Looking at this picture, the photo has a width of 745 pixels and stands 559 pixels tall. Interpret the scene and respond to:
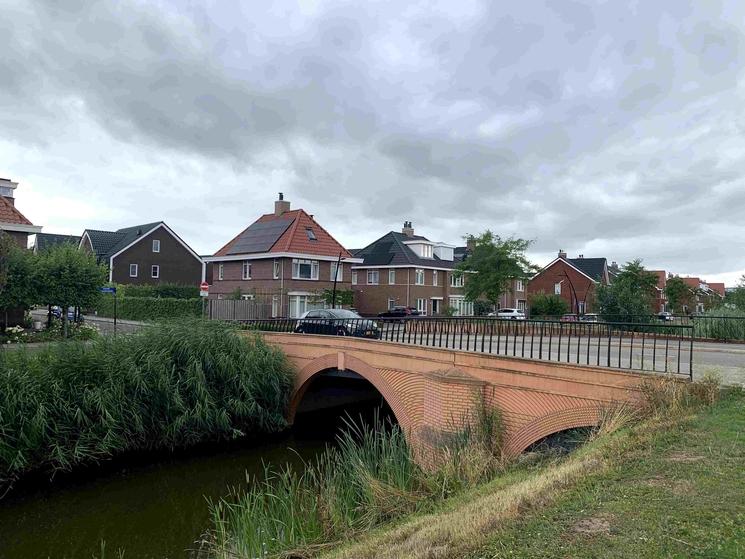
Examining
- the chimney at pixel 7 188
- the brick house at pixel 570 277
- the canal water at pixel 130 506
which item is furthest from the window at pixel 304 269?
the brick house at pixel 570 277

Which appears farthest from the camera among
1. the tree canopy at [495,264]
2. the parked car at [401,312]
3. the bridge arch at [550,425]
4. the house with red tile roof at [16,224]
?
the parked car at [401,312]

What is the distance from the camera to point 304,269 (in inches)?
1391

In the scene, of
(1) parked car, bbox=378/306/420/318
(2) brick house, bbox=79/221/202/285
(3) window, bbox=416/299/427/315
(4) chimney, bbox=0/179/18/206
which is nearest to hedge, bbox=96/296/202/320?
(2) brick house, bbox=79/221/202/285

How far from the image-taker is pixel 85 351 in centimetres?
1311

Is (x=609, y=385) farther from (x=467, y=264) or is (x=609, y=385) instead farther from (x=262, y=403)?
(x=467, y=264)

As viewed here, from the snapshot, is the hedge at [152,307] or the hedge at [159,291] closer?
the hedge at [152,307]

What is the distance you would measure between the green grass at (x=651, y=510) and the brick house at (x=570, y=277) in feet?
176

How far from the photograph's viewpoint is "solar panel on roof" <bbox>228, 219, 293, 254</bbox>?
3634cm

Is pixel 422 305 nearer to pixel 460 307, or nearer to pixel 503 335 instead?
pixel 460 307

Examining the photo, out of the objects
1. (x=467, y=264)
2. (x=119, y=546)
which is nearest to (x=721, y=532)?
(x=119, y=546)

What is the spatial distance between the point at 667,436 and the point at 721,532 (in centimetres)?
239

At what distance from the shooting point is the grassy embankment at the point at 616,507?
11.7 ft

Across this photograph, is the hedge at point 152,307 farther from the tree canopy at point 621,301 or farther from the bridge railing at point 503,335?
the tree canopy at point 621,301

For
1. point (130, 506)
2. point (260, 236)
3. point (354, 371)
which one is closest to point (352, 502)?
point (130, 506)
